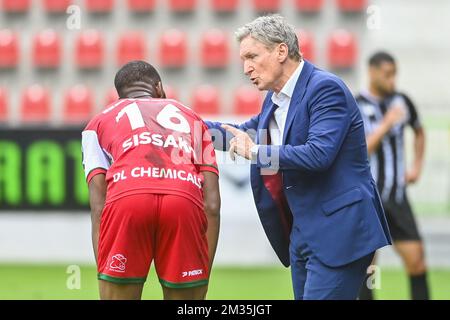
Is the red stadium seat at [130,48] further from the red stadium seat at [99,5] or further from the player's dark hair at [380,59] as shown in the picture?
the player's dark hair at [380,59]

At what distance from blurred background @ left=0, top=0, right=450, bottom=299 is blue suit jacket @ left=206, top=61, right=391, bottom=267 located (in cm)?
706

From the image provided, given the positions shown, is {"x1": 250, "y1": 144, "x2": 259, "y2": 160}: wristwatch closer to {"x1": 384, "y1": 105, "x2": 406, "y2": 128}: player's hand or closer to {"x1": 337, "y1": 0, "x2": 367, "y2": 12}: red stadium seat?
{"x1": 384, "y1": 105, "x2": 406, "y2": 128}: player's hand

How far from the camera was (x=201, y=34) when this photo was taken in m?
14.2

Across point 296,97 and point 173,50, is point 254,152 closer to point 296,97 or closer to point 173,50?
point 296,97

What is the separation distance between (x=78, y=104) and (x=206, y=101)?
5.28 ft

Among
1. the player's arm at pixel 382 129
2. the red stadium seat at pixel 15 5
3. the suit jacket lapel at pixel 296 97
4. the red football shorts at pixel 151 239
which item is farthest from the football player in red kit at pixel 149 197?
the red stadium seat at pixel 15 5

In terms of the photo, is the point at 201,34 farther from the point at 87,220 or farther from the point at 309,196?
the point at 309,196

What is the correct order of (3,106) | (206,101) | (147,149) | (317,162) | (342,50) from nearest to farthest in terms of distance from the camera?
(317,162) < (147,149) < (206,101) < (342,50) < (3,106)

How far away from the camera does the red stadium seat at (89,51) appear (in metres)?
14.0

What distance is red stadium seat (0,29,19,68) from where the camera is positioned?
46.0 ft

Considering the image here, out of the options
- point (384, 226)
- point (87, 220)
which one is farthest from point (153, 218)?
point (87, 220)

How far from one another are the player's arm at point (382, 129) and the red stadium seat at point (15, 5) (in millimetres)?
7015

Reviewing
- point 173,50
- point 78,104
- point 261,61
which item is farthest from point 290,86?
point 173,50

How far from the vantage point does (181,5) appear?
1413 centimetres
